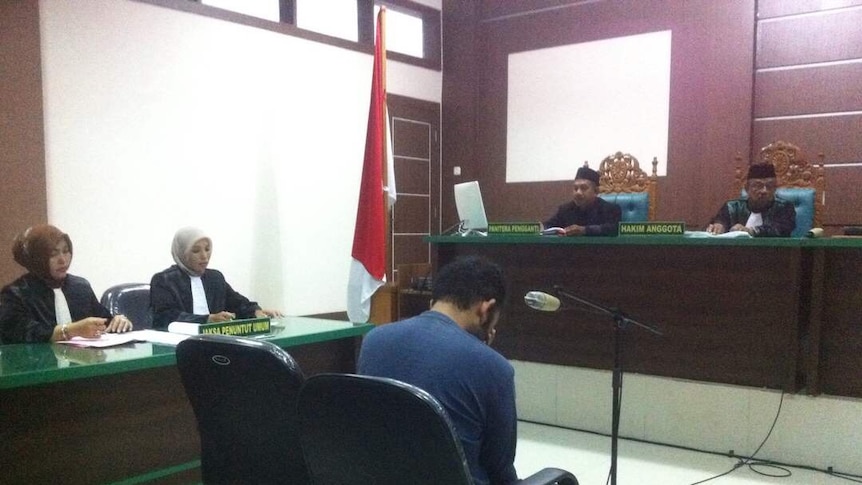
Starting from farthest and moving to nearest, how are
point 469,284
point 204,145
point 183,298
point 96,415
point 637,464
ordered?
point 204,145 < point 637,464 < point 183,298 < point 96,415 < point 469,284

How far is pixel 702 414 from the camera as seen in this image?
289cm

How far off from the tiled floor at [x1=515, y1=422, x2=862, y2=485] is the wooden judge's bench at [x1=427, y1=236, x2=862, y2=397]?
0.34 meters

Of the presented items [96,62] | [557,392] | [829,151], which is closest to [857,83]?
[829,151]

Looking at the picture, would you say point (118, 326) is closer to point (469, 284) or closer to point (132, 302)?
point (132, 302)

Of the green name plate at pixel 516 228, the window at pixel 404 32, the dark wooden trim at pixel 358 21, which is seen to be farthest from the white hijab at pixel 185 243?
the window at pixel 404 32

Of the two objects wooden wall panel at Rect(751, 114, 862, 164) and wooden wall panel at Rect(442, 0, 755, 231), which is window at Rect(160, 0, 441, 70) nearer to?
wooden wall panel at Rect(442, 0, 755, 231)

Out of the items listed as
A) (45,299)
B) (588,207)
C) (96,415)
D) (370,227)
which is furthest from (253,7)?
(96,415)

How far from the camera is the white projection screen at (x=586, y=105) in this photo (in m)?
5.18

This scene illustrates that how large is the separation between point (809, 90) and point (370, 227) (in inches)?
125

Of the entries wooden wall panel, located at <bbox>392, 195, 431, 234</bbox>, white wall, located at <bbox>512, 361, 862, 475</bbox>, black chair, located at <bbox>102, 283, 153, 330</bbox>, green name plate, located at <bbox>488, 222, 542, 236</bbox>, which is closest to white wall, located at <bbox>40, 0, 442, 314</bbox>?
wooden wall panel, located at <bbox>392, 195, 431, 234</bbox>

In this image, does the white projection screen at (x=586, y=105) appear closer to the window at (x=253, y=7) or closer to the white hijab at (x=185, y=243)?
the window at (x=253, y=7)

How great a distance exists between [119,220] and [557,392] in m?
2.65

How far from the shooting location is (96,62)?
3.69m

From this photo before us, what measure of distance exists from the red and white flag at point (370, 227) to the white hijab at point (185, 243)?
71.8 inches
